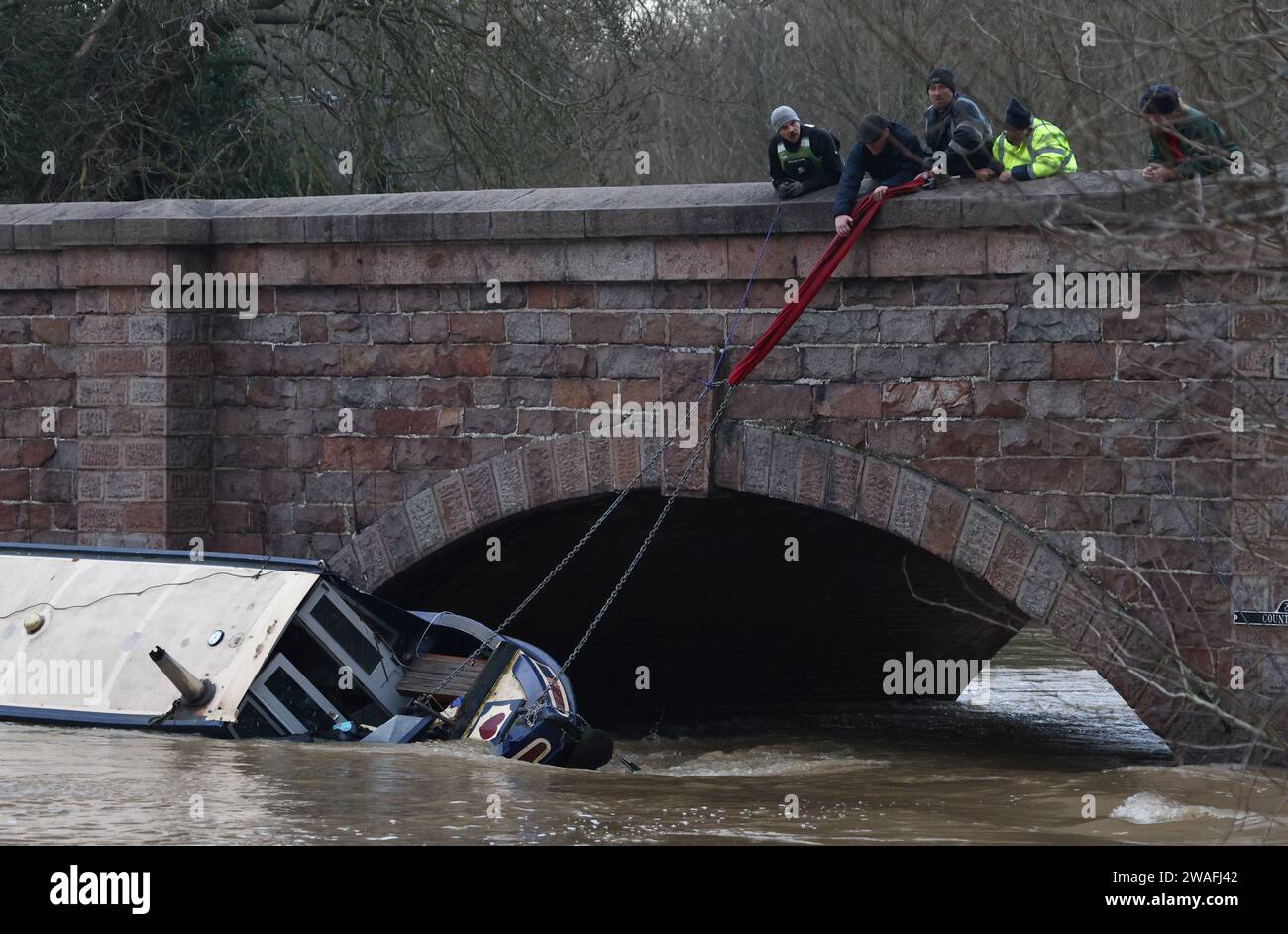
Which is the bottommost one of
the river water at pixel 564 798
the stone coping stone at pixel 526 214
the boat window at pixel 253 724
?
the river water at pixel 564 798

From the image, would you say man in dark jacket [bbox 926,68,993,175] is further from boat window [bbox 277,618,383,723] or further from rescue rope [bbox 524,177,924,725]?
boat window [bbox 277,618,383,723]

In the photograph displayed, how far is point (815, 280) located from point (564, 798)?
3.02m

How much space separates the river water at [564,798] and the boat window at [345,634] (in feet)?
2.39

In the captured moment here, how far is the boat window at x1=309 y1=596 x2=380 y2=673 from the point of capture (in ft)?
35.8

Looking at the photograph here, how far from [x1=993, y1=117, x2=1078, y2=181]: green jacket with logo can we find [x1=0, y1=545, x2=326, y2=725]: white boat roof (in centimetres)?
444

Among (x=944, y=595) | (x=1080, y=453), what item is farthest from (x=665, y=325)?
(x=944, y=595)

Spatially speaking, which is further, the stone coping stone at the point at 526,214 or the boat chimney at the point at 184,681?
the boat chimney at the point at 184,681

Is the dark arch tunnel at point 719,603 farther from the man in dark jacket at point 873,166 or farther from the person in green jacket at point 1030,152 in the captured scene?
the person in green jacket at point 1030,152

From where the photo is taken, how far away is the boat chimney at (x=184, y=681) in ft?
33.2

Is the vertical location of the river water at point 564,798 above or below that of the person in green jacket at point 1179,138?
below

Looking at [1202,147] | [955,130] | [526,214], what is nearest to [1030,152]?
[955,130]

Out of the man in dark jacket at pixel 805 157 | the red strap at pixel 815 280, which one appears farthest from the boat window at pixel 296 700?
the man in dark jacket at pixel 805 157

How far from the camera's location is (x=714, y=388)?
34.4 feet

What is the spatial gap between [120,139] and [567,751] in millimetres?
8956
